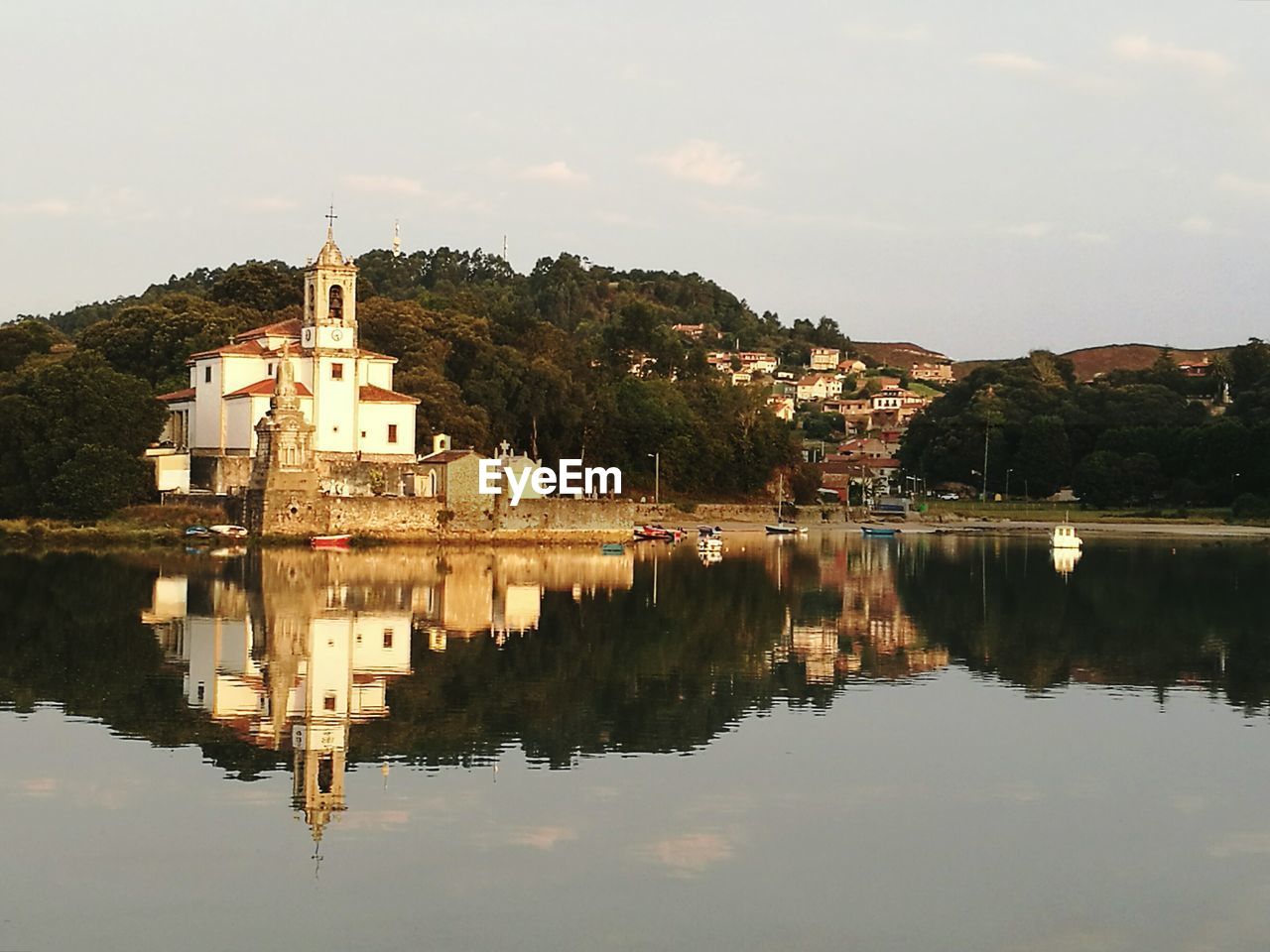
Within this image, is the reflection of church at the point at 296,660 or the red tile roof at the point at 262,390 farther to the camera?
the red tile roof at the point at 262,390

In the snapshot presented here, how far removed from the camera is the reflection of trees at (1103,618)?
30734 millimetres

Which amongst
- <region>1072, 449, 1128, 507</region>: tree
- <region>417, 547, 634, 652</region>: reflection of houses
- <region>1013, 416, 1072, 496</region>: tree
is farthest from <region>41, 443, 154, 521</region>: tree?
<region>1013, 416, 1072, 496</region>: tree

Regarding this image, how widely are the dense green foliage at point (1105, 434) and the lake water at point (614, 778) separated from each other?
73.1m

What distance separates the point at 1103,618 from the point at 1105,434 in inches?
3070

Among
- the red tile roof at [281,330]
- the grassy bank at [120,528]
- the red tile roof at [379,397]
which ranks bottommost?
the grassy bank at [120,528]

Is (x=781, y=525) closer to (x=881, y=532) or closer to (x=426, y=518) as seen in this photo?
(x=881, y=532)

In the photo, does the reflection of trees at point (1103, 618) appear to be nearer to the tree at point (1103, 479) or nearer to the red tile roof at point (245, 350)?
the red tile roof at point (245, 350)

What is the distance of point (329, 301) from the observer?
2665 inches

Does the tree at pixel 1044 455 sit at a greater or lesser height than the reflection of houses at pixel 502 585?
greater

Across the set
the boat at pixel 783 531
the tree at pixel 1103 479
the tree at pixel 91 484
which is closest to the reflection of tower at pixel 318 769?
the tree at pixel 91 484

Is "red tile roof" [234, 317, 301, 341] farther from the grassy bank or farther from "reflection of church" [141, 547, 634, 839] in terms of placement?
"reflection of church" [141, 547, 634, 839]

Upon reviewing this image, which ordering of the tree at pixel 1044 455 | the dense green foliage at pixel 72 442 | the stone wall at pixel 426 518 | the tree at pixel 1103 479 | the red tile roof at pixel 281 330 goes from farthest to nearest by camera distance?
the tree at pixel 1044 455, the tree at pixel 1103 479, the red tile roof at pixel 281 330, the dense green foliage at pixel 72 442, the stone wall at pixel 426 518

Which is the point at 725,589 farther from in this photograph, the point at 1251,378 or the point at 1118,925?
the point at 1251,378

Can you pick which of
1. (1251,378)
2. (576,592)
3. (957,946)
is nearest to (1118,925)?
(957,946)
